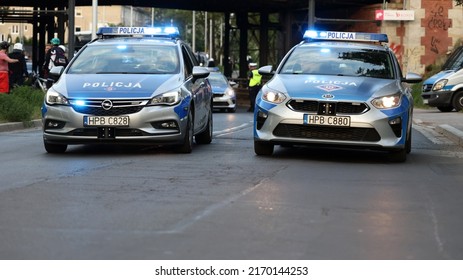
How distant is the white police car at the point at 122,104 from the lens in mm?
12898

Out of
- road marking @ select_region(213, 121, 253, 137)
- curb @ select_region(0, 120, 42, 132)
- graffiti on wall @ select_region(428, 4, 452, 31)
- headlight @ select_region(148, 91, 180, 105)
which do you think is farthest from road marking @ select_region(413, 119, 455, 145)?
graffiti on wall @ select_region(428, 4, 452, 31)

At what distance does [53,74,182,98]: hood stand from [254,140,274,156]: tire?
1.32 metres

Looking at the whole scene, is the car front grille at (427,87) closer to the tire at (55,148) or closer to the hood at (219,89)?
the hood at (219,89)

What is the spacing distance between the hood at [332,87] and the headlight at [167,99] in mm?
1197

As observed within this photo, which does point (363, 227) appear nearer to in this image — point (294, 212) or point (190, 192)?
point (294, 212)

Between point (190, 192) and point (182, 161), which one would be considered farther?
point (182, 161)

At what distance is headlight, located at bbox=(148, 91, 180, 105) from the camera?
42.7 feet

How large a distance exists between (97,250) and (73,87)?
Result: 7.07m

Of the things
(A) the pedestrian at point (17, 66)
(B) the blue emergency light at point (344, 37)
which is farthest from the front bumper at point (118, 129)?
(A) the pedestrian at point (17, 66)

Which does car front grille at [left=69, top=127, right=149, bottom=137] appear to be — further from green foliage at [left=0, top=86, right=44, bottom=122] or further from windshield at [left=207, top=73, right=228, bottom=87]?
windshield at [left=207, top=73, right=228, bottom=87]

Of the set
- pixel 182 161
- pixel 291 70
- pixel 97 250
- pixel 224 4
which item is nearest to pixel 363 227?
pixel 97 250

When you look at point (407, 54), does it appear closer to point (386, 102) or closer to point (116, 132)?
point (386, 102)

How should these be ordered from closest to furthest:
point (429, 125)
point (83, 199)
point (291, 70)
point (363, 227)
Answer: point (363, 227), point (83, 199), point (291, 70), point (429, 125)

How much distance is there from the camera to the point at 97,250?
6336 millimetres
